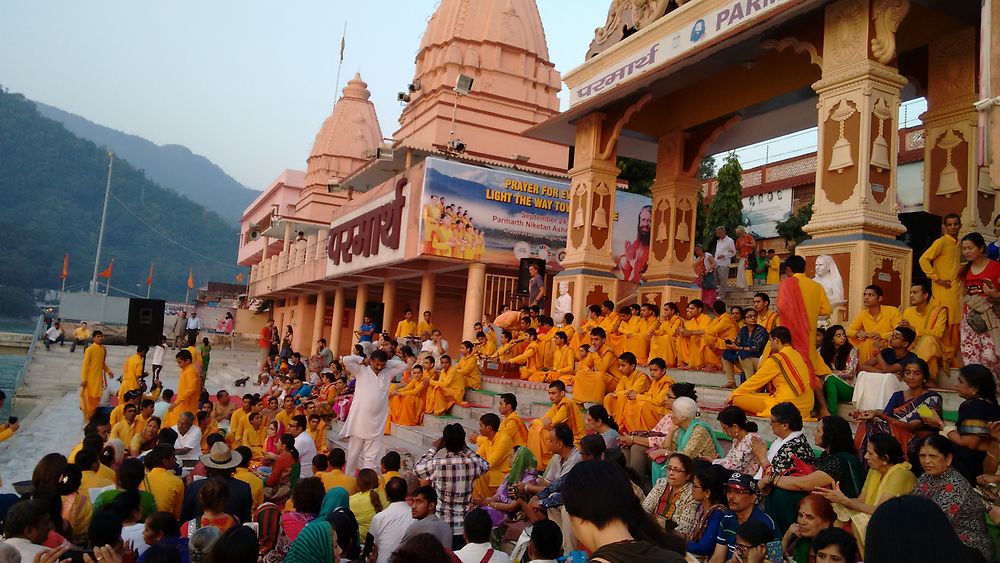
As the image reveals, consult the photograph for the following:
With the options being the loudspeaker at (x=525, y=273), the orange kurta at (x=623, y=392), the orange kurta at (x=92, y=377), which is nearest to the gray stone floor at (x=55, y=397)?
the orange kurta at (x=92, y=377)

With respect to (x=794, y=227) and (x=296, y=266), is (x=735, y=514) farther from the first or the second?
(x=296, y=266)

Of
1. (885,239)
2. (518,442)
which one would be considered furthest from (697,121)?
(518,442)

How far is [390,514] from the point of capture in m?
4.87

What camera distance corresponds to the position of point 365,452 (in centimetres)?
888

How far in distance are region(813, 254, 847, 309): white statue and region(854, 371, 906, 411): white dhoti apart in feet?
7.40

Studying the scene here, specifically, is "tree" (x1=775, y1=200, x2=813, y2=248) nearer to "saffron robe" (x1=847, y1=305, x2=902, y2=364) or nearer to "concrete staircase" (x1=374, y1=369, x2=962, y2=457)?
"concrete staircase" (x1=374, y1=369, x2=962, y2=457)

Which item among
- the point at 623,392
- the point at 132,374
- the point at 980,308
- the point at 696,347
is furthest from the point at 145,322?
the point at 980,308

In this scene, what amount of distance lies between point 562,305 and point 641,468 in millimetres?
7000

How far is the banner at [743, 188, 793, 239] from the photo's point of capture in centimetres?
2631

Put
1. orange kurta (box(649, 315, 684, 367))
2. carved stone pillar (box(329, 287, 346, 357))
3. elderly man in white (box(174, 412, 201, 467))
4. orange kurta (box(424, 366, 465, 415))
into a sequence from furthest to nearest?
carved stone pillar (box(329, 287, 346, 357)) → orange kurta (box(424, 366, 465, 415)) → orange kurta (box(649, 315, 684, 367)) → elderly man in white (box(174, 412, 201, 467))

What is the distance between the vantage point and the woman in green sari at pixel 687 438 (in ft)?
19.1

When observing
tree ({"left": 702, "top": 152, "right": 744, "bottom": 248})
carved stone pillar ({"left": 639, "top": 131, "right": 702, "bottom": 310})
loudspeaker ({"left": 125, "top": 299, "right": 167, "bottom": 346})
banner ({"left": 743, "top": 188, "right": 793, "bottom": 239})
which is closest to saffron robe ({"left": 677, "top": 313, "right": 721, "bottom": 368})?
carved stone pillar ({"left": 639, "top": 131, "right": 702, "bottom": 310})

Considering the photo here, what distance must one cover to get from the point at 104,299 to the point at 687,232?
2605cm

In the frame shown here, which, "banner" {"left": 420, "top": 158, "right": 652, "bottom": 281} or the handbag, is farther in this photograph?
"banner" {"left": 420, "top": 158, "right": 652, "bottom": 281}
